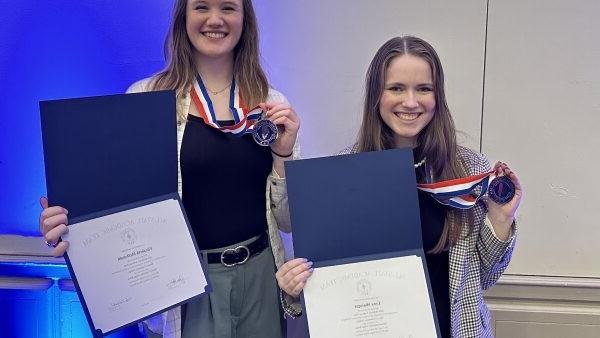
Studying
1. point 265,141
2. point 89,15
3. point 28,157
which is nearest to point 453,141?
point 265,141

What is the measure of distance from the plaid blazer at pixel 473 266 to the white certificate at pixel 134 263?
2.08ft

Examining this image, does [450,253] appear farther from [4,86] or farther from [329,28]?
[4,86]

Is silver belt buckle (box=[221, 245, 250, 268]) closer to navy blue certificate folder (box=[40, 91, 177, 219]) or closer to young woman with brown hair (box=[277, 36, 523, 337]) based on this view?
navy blue certificate folder (box=[40, 91, 177, 219])

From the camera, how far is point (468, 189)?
1.29m

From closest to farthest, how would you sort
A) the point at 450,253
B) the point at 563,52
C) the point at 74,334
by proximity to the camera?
the point at 450,253 → the point at 563,52 → the point at 74,334

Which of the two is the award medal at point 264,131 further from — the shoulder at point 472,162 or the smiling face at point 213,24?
the shoulder at point 472,162

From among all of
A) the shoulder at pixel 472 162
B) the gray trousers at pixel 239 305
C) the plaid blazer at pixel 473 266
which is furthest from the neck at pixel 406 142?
the gray trousers at pixel 239 305

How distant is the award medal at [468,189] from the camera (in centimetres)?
129

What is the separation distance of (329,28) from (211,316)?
1.16 m

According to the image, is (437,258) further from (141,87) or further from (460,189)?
(141,87)

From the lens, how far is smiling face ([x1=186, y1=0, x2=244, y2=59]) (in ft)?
4.80

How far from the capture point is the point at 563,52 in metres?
1.94

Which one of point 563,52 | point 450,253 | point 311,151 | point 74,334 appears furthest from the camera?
point 74,334
